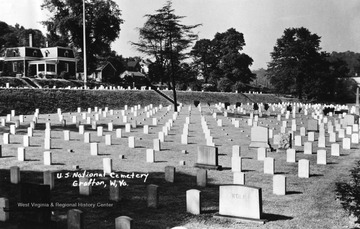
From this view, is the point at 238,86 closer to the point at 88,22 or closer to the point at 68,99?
the point at 88,22

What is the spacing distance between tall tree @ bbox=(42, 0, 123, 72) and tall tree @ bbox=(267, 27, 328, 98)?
29165 mm

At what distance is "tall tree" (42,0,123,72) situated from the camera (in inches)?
2393

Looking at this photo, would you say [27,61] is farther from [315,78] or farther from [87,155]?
[87,155]

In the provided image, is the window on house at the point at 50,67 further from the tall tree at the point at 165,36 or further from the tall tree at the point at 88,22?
the tall tree at the point at 165,36

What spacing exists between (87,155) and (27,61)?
178ft

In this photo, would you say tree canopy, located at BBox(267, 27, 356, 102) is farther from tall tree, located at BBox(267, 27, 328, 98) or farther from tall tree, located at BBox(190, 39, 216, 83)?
tall tree, located at BBox(190, 39, 216, 83)

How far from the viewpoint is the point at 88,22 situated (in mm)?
60969

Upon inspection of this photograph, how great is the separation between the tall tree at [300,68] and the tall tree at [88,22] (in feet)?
95.7

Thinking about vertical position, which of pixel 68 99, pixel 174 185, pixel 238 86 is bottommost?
pixel 174 185

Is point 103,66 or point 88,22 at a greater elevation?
point 88,22

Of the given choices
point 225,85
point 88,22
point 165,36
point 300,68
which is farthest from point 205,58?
point 165,36

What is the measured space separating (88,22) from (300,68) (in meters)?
35.8

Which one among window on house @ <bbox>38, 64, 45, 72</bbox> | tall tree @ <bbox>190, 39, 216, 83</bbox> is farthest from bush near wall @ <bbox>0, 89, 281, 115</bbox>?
tall tree @ <bbox>190, 39, 216, 83</bbox>

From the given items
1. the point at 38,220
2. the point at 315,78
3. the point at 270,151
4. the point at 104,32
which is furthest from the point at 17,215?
the point at 315,78
